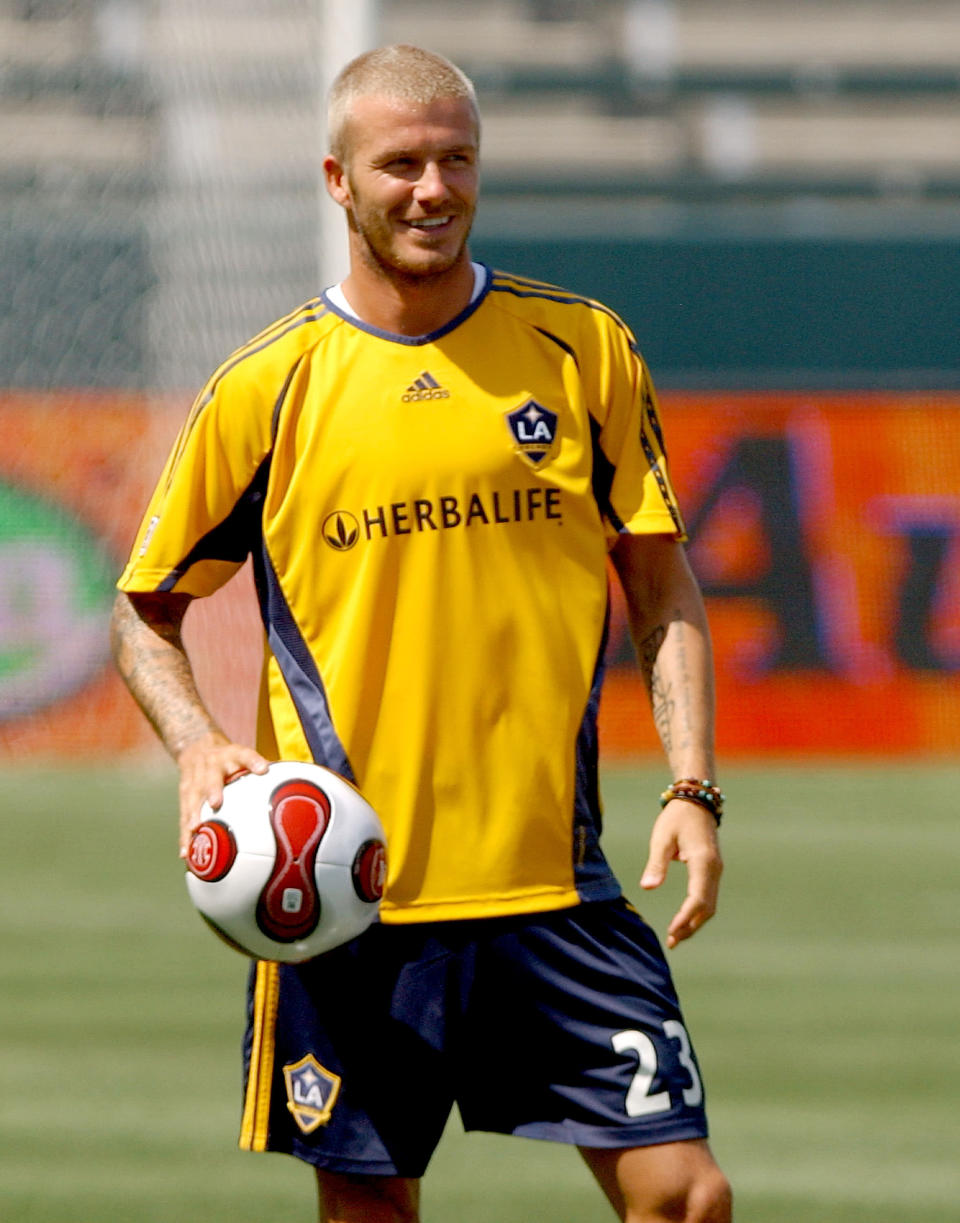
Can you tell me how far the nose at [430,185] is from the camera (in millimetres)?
3342

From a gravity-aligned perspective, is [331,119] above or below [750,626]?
below

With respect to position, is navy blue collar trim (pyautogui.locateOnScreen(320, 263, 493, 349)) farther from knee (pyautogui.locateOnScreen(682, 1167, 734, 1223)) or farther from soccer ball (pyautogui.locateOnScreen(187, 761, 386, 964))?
knee (pyautogui.locateOnScreen(682, 1167, 734, 1223))

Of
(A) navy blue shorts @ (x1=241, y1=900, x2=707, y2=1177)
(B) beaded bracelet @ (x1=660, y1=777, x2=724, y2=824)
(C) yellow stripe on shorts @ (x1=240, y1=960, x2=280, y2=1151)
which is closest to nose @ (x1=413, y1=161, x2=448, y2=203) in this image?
(B) beaded bracelet @ (x1=660, y1=777, x2=724, y2=824)

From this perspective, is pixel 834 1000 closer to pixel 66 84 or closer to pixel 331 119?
pixel 331 119

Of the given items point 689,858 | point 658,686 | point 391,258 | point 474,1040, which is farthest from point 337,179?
point 474,1040

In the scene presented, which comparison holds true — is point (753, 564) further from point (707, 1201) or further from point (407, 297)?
point (707, 1201)

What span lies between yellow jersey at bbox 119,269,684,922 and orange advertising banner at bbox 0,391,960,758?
1016cm

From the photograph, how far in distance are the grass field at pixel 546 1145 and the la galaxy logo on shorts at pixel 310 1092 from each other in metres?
1.82

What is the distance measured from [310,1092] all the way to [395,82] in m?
1.57

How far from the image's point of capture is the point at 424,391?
3.47 m

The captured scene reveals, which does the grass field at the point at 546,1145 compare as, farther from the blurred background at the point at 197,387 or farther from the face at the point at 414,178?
the face at the point at 414,178

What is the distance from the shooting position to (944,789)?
13078 millimetres

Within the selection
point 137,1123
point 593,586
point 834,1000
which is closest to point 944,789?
point 834,1000

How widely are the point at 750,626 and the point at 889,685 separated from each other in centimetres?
97
